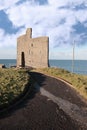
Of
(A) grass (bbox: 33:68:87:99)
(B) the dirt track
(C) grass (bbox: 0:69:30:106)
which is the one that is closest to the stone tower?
(A) grass (bbox: 33:68:87:99)

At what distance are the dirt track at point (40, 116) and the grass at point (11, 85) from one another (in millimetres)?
942

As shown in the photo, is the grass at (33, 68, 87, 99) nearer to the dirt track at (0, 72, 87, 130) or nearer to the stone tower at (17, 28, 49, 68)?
the dirt track at (0, 72, 87, 130)

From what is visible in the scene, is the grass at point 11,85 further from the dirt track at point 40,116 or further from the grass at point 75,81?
the grass at point 75,81

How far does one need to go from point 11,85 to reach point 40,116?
5.59 m

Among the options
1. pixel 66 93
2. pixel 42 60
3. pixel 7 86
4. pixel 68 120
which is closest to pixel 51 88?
pixel 66 93

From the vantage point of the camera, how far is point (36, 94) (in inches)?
891

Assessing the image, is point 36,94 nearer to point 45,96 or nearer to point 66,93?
point 45,96

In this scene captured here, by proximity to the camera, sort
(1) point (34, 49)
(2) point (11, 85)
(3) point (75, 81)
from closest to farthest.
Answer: (2) point (11, 85)
(3) point (75, 81)
(1) point (34, 49)

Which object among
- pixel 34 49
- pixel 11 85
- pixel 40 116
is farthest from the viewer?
pixel 34 49

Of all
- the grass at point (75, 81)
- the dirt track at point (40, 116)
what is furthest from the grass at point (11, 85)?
the grass at point (75, 81)

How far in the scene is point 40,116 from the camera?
18281 mm

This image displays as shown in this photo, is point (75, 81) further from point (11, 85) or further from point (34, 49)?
point (34, 49)

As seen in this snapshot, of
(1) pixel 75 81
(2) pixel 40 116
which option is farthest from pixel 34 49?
(2) pixel 40 116

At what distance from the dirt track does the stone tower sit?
53.6 feet
